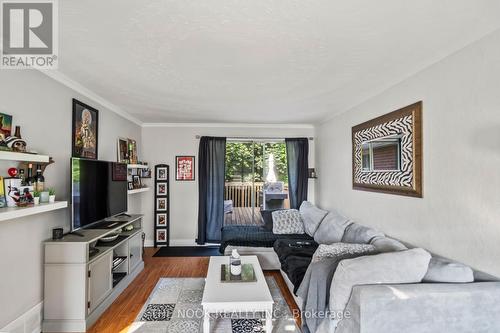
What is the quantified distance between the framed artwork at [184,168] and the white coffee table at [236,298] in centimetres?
275

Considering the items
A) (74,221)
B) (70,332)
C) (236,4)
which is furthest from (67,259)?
(236,4)

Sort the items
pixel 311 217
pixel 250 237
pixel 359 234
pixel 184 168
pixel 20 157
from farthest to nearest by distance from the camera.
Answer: pixel 184 168
pixel 311 217
pixel 250 237
pixel 359 234
pixel 20 157

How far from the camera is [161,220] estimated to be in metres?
4.96

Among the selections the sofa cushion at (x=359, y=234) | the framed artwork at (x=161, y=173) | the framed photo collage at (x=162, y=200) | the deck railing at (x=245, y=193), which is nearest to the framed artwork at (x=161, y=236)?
the framed photo collage at (x=162, y=200)

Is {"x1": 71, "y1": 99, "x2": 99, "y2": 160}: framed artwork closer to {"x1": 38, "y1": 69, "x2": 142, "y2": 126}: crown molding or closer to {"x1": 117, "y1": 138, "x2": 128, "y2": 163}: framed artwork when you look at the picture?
{"x1": 38, "y1": 69, "x2": 142, "y2": 126}: crown molding

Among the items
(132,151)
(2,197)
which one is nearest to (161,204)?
(132,151)

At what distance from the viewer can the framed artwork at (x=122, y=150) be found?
12.9 ft

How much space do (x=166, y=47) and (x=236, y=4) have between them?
2.52ft

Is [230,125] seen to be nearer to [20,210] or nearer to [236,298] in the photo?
[236,298]

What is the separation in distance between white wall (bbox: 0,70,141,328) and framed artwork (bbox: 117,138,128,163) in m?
1.14

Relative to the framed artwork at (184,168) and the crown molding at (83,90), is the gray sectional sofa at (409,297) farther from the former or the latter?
the framed artwork at (184,168)

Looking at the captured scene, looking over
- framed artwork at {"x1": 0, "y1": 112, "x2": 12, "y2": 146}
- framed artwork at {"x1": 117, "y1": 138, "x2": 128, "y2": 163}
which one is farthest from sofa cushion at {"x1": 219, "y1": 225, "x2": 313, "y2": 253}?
framed artwork at {"x1": 0, "y1": 112, "x2": 12, "y2": 146}

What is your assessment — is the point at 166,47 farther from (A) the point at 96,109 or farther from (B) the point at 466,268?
(B) the point at 466,268

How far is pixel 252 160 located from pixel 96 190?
116 inches
